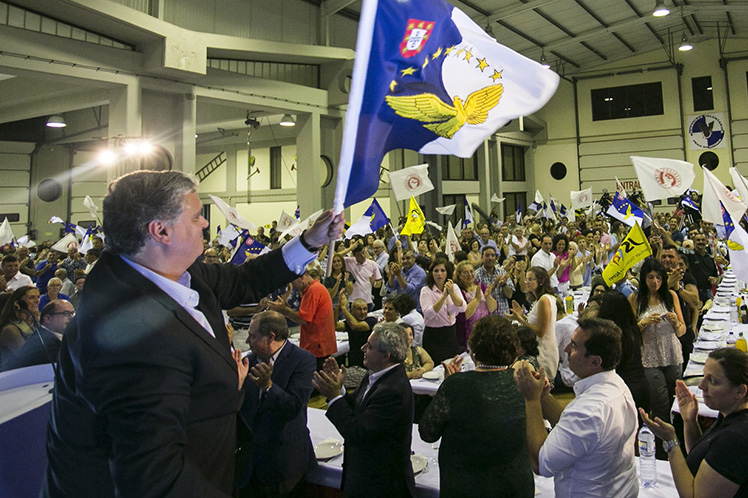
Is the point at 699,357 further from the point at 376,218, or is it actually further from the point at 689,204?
the point at 689,204

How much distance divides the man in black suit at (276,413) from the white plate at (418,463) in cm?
60

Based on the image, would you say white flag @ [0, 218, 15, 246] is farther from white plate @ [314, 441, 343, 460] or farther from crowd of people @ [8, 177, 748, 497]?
white plate @ [314, 441, 343, 460]

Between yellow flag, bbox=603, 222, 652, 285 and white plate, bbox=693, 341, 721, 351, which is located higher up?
yellow flag, bbox=603, 222, 652, 285

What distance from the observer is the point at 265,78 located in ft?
50.8

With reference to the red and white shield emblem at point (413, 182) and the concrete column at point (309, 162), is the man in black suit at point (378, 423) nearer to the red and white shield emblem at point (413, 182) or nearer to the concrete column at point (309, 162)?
the red and white shield emblem at point (413, 182)

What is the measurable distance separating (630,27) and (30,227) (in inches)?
1003

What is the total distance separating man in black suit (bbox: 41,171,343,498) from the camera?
1.15 m

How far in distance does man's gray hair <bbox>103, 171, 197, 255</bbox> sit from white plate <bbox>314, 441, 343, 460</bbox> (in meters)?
2.30

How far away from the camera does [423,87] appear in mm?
2455

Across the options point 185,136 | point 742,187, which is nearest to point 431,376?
point 742,187

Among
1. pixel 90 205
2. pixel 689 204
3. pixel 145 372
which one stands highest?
pixel 90 205

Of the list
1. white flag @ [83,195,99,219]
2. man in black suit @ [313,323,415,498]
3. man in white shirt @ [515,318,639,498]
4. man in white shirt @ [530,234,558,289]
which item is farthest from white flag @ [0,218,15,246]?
man in white shirt @ [515,318,639,498]

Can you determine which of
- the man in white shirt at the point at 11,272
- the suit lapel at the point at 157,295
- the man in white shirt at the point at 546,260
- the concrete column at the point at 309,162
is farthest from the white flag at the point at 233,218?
the suit lapel at the point at 157,295

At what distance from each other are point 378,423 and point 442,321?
320cm
